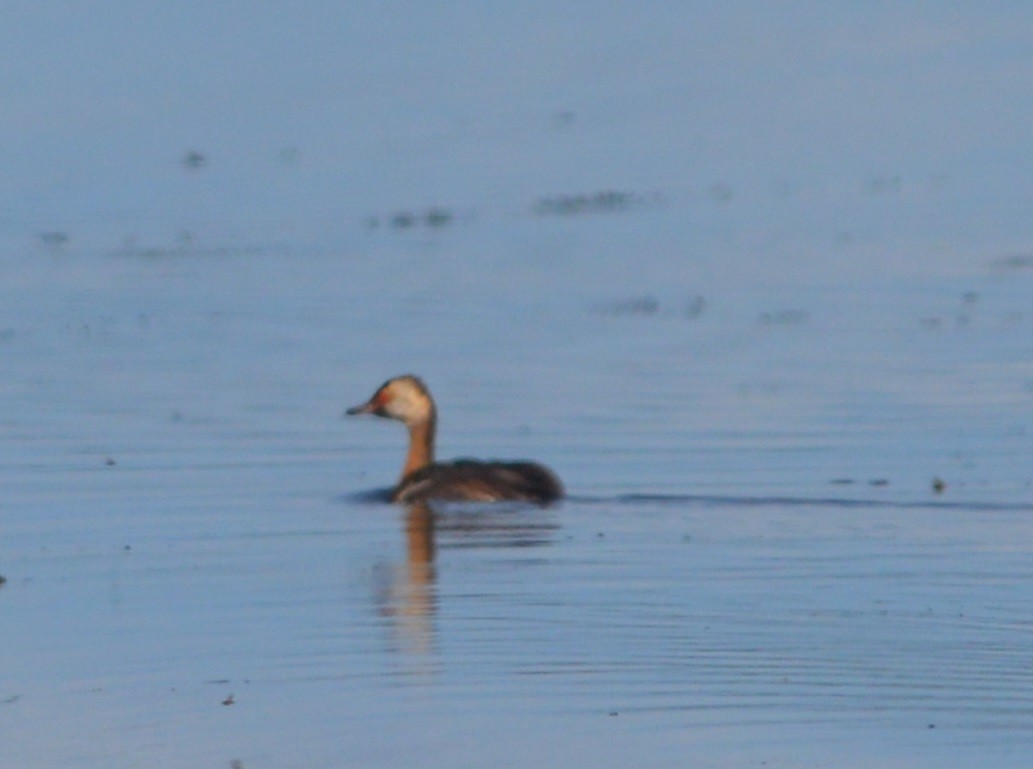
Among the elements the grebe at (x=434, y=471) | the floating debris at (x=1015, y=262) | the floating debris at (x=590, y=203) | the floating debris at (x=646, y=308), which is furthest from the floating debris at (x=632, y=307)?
the floating debris at (x=590, y=203)

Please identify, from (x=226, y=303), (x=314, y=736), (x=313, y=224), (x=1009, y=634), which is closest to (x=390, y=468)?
(x=1009, y=634)

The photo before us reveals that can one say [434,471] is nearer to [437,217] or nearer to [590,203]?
[437,217]

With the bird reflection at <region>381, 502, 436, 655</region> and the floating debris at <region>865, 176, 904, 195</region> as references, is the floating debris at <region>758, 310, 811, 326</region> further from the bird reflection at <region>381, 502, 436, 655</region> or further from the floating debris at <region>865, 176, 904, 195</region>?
the floating debris at <region>865, 176, 904, 195</region>

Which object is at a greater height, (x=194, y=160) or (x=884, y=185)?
(x=194, y=160)

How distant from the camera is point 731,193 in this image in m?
53.6

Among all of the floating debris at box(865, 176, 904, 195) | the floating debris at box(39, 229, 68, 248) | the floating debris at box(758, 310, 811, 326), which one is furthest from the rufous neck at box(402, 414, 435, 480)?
the floating debris at box(865, 176, 904, 195)

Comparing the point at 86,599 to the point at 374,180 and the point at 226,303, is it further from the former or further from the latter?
the point at 374,180

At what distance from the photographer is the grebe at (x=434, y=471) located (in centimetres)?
1848

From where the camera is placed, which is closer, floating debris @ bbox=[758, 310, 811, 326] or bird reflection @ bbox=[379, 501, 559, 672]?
bird reflection @ bbox=[379, 501, 559, 672]

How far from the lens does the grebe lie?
18.5 metres

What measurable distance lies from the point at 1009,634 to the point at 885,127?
6084cm

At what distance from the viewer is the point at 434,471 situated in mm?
19453

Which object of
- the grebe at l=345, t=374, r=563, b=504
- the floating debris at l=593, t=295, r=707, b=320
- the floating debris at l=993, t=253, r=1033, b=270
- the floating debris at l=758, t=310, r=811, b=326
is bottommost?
the grebe at l=345, t=374, r=563, b=504

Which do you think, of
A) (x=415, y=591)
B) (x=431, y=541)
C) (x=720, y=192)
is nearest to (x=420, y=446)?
A: (x=431, y=541)
